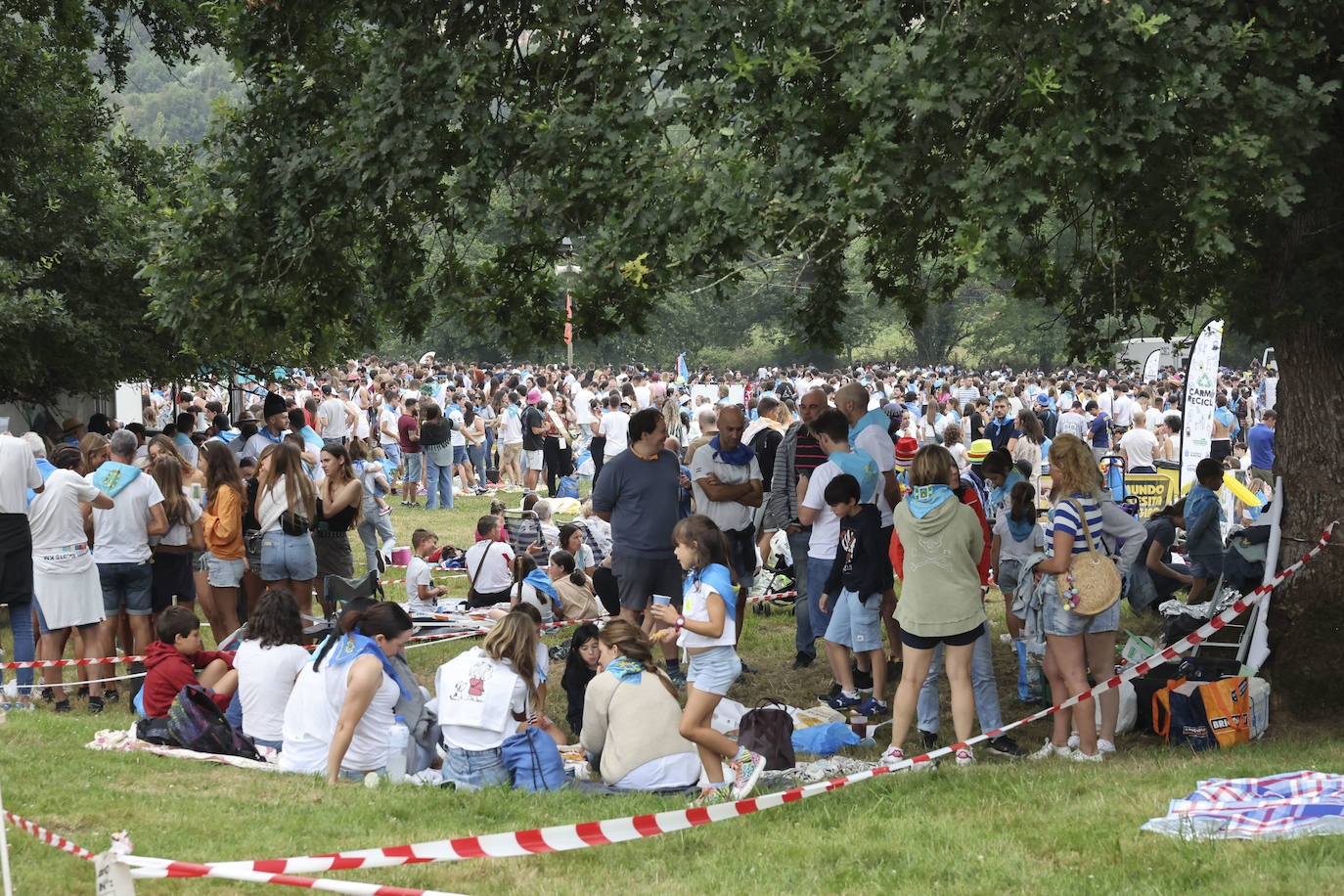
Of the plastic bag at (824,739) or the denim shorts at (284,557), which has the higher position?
the denim shorts at (284,557)

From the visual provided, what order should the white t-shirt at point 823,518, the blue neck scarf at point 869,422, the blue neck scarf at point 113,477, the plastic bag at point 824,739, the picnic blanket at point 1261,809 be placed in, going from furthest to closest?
the blue neck scarf at point 869,422, the blue neck scarf at point 113,477, the white t-shirt at point 823,518, the plastic bag at point 824,739, the picnic blanket at point 1261,809

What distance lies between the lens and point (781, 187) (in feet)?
22.2

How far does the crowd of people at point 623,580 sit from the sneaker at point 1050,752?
0.09ft

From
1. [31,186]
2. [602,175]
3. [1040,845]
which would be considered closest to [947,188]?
[602,175]

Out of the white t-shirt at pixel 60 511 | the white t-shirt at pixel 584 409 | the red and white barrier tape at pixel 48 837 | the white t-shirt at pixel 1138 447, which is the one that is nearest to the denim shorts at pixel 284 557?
the white t-shirt at pixel 60 511

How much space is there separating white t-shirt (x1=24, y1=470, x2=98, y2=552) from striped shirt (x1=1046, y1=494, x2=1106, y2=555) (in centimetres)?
630

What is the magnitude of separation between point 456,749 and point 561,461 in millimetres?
14612

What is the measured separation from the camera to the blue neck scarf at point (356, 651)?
693 cm

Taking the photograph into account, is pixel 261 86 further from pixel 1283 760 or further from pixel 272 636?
pixel 1283 760

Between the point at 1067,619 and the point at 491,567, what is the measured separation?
5.40 meters

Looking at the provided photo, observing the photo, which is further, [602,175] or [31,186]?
[31,186]

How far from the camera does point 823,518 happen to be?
915 cm

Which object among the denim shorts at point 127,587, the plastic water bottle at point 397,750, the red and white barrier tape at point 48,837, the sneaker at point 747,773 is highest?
the denim shorts at point 127,587

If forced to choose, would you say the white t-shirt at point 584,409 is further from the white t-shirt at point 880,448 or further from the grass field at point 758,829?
the grass field at point 758,829
